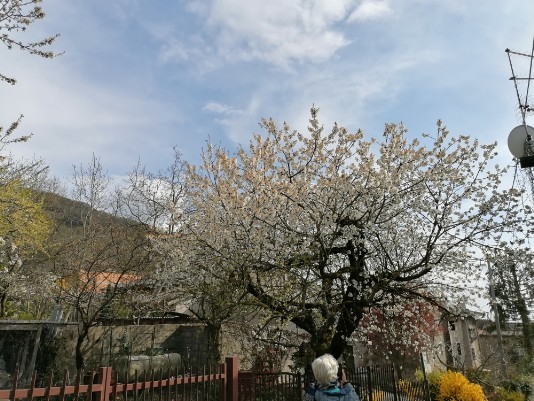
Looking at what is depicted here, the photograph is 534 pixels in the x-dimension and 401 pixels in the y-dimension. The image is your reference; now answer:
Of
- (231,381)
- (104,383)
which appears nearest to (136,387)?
(104,383)

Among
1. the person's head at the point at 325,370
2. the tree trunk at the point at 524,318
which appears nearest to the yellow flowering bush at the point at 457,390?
the tree trunk at the point at 524,318

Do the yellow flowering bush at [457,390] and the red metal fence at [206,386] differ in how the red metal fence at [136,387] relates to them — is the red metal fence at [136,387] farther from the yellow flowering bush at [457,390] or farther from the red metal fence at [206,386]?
the yellow flowering bush at [457,390]

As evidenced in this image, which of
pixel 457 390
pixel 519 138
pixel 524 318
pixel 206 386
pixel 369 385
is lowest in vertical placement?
pixel 457 390

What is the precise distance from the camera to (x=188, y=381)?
16.4 ft

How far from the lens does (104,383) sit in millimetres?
4254

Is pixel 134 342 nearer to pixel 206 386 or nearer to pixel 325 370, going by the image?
pixel 206 386

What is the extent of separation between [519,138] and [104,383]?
7.67m

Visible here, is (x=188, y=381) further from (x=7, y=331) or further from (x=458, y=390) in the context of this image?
(x=458, y=390)

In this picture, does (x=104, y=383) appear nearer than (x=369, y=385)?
Yes

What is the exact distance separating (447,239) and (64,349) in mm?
13786

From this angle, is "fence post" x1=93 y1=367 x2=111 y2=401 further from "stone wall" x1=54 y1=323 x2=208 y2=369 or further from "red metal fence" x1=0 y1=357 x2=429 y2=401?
"stone wall" x1=54 y1=323 x2=208 y2=369

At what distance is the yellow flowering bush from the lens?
12.7m

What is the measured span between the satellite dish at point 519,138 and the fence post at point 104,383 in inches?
288

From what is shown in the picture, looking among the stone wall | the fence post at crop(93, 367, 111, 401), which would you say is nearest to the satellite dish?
the fence post at crop(93, 367, 111, 401)
